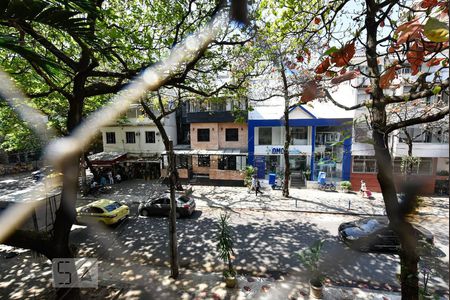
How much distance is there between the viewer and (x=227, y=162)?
20.7 meters

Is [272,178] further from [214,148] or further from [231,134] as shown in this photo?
[214,148]

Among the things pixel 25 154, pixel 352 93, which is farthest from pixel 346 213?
pixel 25 154

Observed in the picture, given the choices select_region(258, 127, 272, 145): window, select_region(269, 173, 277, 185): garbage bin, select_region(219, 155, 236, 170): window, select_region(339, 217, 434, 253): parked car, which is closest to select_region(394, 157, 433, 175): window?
select_region(339, 217, 434, 253): parked car

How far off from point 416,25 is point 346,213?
45.6 ft

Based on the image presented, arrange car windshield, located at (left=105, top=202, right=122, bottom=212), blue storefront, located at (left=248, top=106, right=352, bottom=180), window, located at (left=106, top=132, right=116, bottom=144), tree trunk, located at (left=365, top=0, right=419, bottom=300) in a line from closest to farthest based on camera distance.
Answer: tree trunk, located at (left=365, top=0, right=419, bottom=300) < car windshield, located at (left=105, top=202, right=122, bottom=212) < blue storefront, located at (left=248, top=106, right=352, bottom=180) < window, located at (left=106, top=132, right=116, bottom=144)

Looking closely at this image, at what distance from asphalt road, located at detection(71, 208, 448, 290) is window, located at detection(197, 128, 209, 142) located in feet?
30.4

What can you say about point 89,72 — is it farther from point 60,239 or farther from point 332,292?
point 332,292

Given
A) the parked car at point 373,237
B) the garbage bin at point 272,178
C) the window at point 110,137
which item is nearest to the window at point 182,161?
the window at point 110,137

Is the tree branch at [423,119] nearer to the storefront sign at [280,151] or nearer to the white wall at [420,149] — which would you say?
the storefront sign at [280,151]

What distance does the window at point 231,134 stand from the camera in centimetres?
2134

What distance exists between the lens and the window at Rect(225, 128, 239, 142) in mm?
21344

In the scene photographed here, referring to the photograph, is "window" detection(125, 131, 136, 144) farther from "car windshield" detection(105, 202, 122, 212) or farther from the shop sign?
the shop sign

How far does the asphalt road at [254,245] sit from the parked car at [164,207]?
0.38 metres

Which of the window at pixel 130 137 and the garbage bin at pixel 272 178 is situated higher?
the window at pixel 130 137
